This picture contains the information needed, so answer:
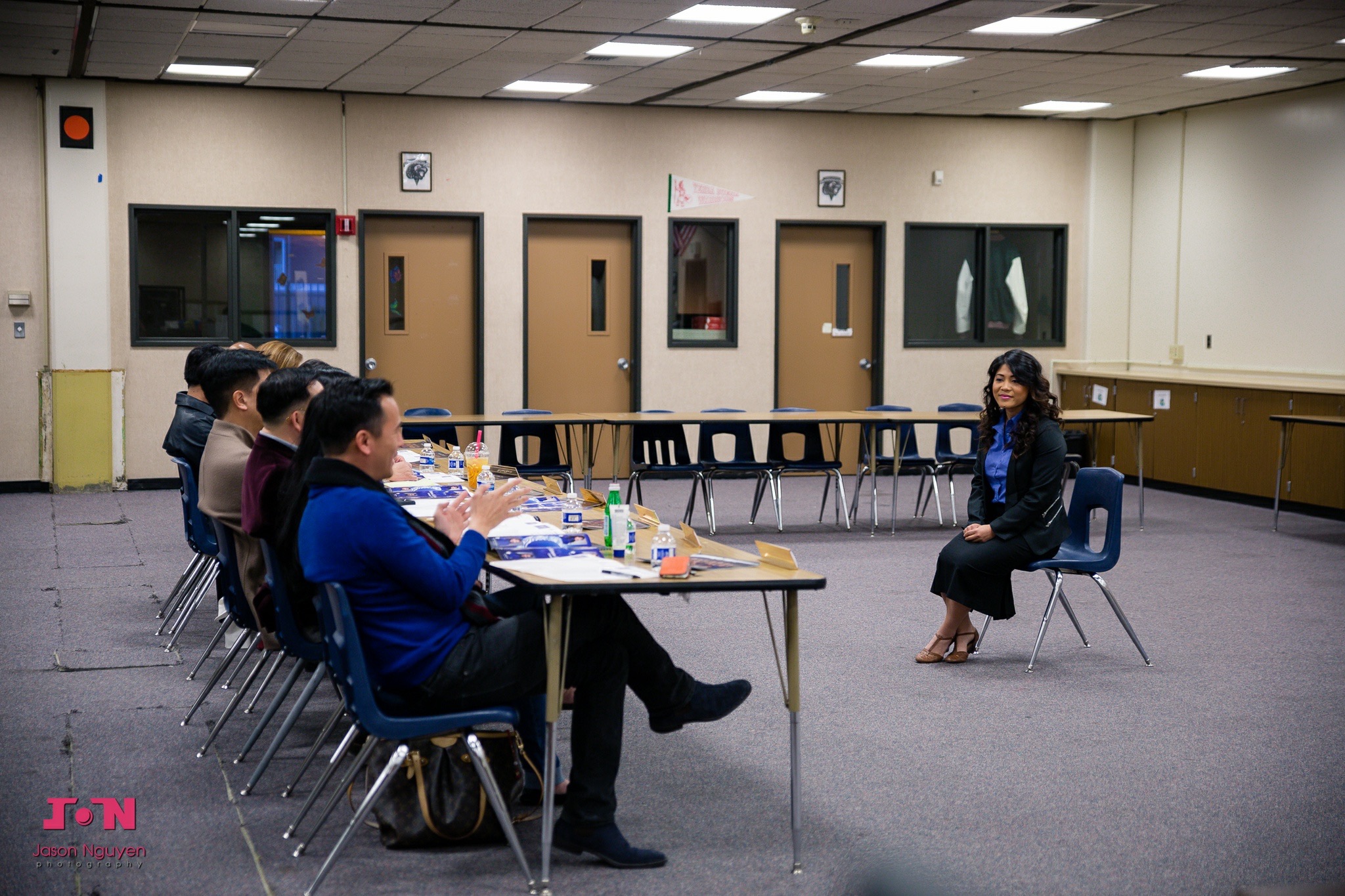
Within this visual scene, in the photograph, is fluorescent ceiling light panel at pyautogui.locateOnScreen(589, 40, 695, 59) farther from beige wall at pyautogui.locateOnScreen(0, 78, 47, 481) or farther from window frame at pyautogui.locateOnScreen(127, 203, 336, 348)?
beige wall at pyautogui.locateOnScreen(0, 78, 47, 481)

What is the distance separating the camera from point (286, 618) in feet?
12.4

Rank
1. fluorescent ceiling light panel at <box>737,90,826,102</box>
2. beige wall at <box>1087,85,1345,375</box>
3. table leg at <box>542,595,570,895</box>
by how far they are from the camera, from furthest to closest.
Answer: fluorescent ceiling light panel at <box>737,90,826,102</box>
beige wall at <box>1087,85,1345,375</box>
table leg at <box>542,595,570,895</box>

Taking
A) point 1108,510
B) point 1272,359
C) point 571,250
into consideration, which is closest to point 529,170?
point 571,250

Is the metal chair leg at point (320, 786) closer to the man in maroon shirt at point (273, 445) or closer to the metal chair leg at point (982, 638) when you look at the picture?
the man in maroon shirt at point (273, 445)

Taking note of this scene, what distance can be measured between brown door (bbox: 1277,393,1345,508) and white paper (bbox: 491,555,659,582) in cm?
756

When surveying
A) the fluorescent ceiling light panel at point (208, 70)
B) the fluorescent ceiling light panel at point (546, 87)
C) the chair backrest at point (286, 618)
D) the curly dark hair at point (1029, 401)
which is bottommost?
the chair backrest at point (286, 618)

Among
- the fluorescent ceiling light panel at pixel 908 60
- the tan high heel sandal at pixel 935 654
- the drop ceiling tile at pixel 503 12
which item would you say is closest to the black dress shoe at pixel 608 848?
the tan high heel sandal at pixel 935 654

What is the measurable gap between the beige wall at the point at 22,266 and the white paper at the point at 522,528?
7.40m

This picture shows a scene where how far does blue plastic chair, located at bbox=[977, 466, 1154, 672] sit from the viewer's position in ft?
17.7

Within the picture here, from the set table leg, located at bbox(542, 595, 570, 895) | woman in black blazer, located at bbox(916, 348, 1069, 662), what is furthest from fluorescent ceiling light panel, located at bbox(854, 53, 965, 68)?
table leg, located at bbox(542, 595, 570, 895)

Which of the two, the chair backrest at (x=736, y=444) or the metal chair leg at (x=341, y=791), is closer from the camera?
the metal chair leg at (x=341, y=791)

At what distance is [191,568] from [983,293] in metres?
8.41

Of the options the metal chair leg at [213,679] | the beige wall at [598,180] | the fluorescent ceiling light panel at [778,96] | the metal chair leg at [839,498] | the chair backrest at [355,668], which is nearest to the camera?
the chair backrest at [355,668]

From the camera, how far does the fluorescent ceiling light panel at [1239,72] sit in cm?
968
